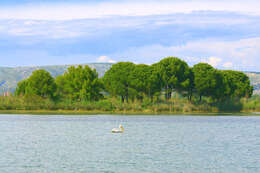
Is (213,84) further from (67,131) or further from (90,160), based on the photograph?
(90,160)

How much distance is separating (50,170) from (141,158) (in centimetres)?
786

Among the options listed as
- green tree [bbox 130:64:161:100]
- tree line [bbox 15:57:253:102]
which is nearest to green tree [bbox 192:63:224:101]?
tree line [bbox 15:57:253:102]

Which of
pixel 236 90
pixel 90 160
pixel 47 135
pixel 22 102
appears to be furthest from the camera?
pixel 236 90

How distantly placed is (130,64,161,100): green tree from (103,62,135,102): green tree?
144 cm

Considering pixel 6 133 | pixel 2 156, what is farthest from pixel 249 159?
pixel 6 133

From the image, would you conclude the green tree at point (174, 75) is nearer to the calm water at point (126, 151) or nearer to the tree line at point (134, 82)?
the tree line at point (134, 82)

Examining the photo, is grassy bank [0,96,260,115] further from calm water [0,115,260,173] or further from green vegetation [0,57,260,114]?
calm water [0,115,260,173]

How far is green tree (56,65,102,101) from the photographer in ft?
361

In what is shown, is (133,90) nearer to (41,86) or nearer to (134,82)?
(134,82)

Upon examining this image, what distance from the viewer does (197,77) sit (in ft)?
392

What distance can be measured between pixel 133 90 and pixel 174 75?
35.2ft

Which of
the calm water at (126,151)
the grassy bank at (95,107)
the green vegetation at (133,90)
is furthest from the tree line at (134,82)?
the calm water at (126,151)

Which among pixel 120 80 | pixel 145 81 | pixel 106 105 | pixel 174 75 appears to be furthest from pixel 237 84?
pixel 106 105

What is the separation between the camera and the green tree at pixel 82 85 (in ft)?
361
